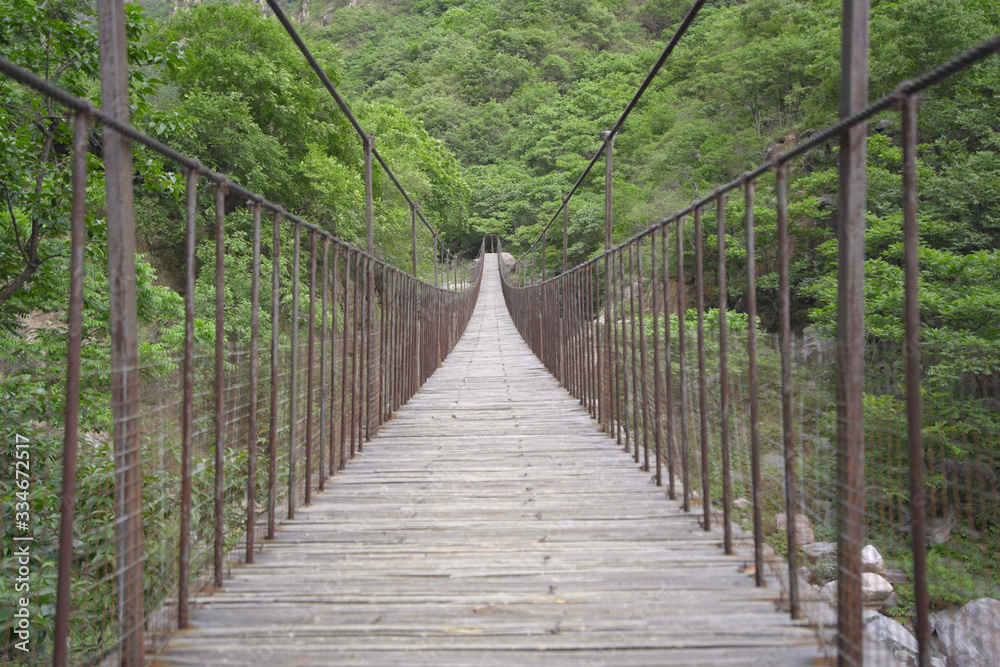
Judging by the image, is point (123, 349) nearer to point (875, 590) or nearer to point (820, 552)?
point (875, 590)

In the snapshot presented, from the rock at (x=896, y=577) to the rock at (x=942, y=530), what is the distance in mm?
455

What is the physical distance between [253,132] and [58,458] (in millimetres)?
11732

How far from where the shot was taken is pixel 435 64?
4978 cm

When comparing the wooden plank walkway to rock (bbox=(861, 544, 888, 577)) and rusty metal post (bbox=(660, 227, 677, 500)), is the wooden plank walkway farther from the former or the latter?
rock (bbox=(861, 544, 888, 577))

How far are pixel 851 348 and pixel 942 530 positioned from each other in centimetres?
695

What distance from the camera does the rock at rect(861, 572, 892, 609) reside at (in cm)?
596

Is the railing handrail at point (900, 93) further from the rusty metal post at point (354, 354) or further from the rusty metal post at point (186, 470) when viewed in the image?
the rusty metal post at point (354, 354)

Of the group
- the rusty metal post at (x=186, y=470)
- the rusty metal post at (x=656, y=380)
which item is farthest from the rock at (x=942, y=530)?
the rusty metal post at (x=186, y=470)

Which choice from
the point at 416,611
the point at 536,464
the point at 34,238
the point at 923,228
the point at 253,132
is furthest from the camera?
the point at 253,132

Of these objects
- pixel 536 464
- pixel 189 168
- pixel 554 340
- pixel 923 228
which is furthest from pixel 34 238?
pixel 923 228

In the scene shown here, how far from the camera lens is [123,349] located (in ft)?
5.45

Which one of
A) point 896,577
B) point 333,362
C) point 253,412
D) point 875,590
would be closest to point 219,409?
point 253,412

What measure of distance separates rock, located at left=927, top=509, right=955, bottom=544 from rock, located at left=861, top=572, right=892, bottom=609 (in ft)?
2.51

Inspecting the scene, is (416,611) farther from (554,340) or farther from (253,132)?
(253,132)
